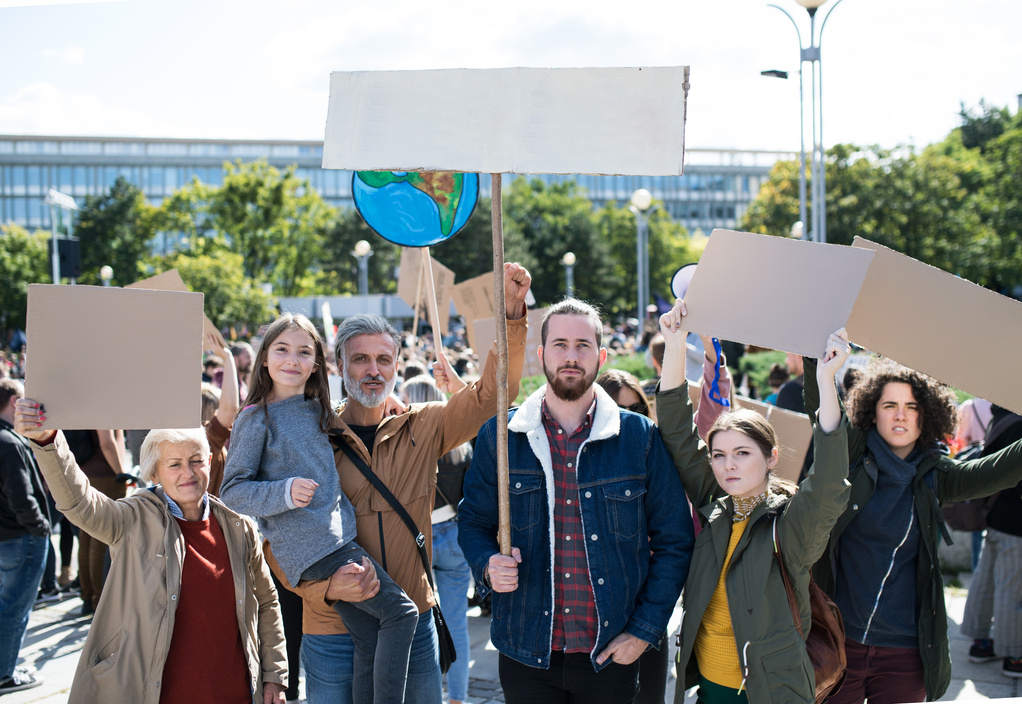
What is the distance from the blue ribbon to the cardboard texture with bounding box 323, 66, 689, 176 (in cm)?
142

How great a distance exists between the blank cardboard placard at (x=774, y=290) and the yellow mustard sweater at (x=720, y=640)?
633 mm

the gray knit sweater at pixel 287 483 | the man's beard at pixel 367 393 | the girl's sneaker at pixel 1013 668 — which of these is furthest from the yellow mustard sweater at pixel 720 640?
the girl's sneaker at pixel 1013 668

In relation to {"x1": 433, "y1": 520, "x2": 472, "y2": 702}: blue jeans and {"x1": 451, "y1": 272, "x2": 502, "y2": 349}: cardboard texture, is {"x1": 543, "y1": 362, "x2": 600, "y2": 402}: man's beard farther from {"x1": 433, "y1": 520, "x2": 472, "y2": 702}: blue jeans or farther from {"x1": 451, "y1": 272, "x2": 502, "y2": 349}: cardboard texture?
{"x1": 451, "y1": 272, "x2": 502, "y2": 349}: cardboard texture

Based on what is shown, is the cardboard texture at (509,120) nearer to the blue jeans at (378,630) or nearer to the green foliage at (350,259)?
the blue jeans at (378,630)

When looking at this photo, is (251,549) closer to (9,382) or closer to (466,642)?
(466,642)

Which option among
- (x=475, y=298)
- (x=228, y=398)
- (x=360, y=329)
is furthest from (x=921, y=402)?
(x=475, y=298)

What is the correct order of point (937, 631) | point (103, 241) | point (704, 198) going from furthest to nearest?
point (704, 198)
point (103, 241)
point (937, 631)

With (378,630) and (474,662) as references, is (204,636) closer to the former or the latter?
(378,630)

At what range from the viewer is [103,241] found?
57750 mm

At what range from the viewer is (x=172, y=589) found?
2832 mm

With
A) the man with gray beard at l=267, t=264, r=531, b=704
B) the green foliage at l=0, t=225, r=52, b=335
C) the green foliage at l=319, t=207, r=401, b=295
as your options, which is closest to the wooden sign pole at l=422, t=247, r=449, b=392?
the man with gray beard at l=267, t=264, r=531, b=704

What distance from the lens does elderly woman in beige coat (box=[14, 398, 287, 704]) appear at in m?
2.74

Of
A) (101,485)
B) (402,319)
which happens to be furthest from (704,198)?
(101,485)

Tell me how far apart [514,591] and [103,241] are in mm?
62405
